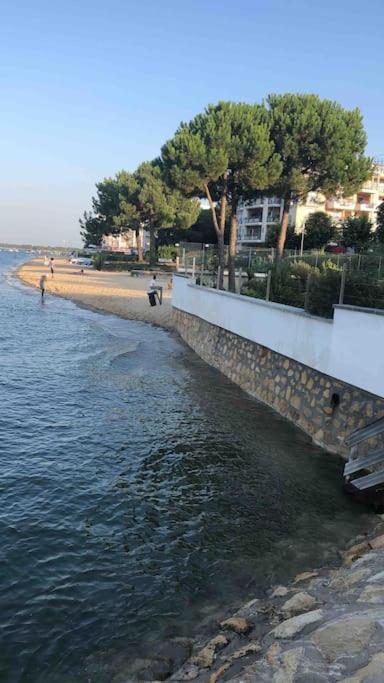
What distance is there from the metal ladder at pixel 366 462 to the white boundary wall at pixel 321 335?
0.76 m

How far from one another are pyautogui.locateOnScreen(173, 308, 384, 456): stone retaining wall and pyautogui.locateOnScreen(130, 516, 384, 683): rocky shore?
14.1ft

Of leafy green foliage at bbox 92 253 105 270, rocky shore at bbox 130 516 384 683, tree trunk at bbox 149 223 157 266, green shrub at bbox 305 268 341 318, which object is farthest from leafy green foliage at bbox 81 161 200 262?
rocky shore at bbox 130 516 384 683

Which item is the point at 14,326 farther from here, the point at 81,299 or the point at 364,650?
the point at 364,650

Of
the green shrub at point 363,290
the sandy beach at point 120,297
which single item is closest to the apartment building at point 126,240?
the sandy beach at point 120,297

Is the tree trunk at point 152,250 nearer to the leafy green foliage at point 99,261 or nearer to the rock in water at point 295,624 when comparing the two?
the leafy green foliage at point 99,261

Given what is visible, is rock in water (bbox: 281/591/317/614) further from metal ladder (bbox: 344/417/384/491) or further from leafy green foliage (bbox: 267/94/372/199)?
leafy green foliage (bbox: 267/94/372/199)

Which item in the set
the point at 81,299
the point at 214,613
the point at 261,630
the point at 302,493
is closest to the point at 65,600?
the point at 214,613

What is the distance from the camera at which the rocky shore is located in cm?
420

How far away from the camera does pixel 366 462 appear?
9.33m

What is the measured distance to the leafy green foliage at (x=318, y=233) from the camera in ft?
166

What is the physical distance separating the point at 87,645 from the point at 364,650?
316 centimetres

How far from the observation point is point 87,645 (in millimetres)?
5789

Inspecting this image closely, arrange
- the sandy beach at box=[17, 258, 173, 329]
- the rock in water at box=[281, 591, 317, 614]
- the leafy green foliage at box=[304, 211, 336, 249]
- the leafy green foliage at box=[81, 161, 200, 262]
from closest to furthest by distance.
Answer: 1. the rock in water at box=[281, 591, 317, 614]
2. the sandy beach at box=[17, 258, 173, 329]
3. the leafy green foliage at box=[304, 211, 336, 249]
4. the leafy green foliage at box=[81, 161, 200, 262]

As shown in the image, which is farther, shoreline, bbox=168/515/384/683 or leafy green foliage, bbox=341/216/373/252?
leafy green foliage, bbox=341/216/373/252
